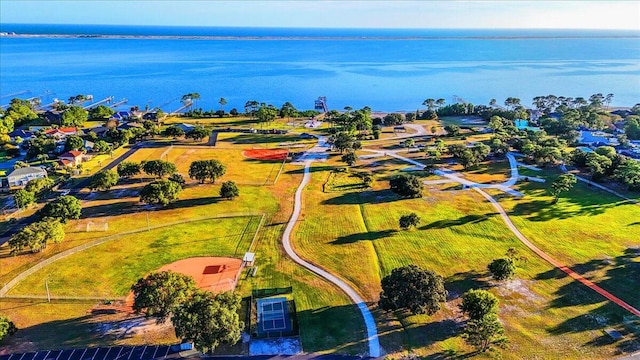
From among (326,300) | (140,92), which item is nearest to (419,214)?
(326,300)

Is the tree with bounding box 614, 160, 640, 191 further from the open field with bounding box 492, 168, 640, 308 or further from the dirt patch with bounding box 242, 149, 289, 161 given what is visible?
the dirt patch with bounding box 242, 149, 289, 161

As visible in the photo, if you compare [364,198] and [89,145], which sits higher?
[89,145]

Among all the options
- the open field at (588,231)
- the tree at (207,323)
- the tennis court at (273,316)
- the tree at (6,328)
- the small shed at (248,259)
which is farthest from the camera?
the small shed at (248,259)

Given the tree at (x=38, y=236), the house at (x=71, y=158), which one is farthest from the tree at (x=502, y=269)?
the house at (x=71, y=158)

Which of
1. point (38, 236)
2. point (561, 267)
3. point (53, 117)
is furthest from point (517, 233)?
point (53, 117)

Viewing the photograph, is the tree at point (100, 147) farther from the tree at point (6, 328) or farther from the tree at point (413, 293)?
the tree at point (413, 293)

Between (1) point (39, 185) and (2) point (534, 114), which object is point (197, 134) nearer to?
(1) point (39, 185)
